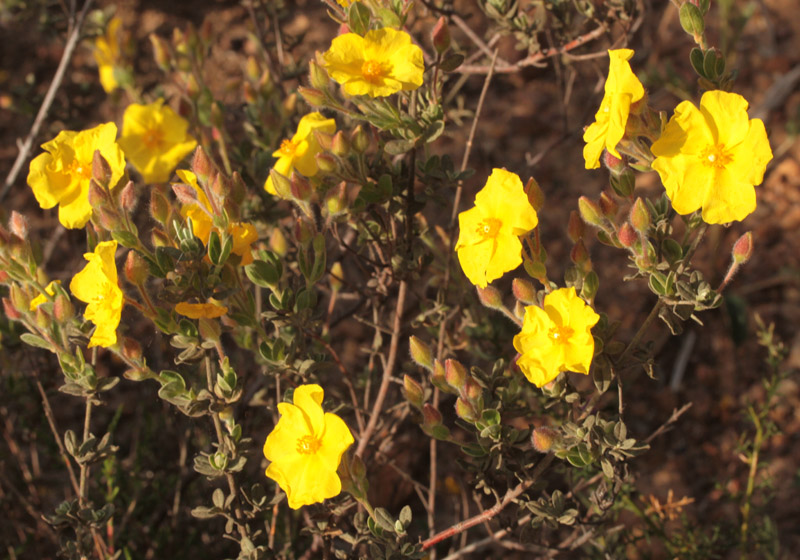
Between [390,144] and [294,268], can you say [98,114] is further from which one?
[390,144]

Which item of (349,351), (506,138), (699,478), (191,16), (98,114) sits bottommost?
(699,478)

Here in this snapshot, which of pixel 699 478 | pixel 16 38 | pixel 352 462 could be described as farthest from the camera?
pixel 16 38

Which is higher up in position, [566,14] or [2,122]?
[566,14]

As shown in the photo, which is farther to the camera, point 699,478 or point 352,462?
point 699,478

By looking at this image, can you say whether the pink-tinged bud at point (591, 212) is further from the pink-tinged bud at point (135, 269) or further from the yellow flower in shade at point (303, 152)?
the pink-tinged bud at point (135, 269)

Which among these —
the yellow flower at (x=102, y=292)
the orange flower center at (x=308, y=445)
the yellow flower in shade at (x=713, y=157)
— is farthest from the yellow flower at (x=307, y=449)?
the yellow flower in shade at (x=713, y=157)

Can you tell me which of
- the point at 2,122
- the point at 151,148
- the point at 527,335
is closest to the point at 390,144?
the point at 527,335

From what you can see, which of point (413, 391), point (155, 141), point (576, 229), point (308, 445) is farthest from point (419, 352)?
point (155, 141)
